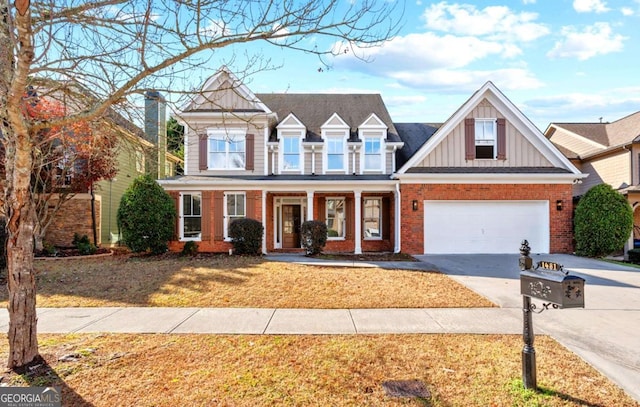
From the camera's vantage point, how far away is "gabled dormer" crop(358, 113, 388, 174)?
15008 mm

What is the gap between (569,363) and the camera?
4.07m

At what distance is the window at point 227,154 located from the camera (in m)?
15.0

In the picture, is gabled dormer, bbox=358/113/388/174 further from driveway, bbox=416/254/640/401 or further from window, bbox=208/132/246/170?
window, bbox=208/132/246/170

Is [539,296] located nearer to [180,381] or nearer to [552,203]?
[180,381]

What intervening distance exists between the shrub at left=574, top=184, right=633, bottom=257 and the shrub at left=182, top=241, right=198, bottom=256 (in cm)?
1430

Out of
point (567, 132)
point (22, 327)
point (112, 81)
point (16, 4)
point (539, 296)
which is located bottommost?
point (22, 327)

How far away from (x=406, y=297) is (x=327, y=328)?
7.96 ft

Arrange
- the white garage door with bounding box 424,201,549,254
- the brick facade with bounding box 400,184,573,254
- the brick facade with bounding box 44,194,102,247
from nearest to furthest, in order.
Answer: the brick facade with bounding box 400,184,573,254, the white garage door with bounding box 424,201,549,254, the brick facade with bounding box 44,194,102,247

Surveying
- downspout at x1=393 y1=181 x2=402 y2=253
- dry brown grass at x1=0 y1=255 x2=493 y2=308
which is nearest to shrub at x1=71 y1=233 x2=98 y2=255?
dry brown grass at x1=0 y1=255 x2=493 y2=308

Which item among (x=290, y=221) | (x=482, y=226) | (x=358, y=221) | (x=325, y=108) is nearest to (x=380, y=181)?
(x=358, y=221)

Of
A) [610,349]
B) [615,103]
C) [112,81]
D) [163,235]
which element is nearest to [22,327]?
[112,81]

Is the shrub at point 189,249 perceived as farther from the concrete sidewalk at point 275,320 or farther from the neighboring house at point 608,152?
the neighboring house at point 608,152

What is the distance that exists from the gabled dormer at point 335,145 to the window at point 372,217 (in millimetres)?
1983

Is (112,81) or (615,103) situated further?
(615,103)
